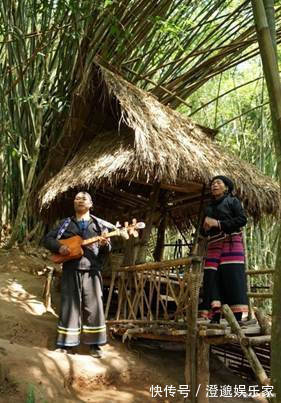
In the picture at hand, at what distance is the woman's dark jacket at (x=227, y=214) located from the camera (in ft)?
11.9

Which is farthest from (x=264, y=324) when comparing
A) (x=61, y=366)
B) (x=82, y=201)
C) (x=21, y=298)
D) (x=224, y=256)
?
(x=21, y=298)

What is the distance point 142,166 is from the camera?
408cm

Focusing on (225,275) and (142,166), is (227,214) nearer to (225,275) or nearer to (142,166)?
(225,275)

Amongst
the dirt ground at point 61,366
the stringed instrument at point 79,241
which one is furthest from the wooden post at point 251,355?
the stringed instrument at point 79,241

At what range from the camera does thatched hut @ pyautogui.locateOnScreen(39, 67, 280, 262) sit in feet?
13.6

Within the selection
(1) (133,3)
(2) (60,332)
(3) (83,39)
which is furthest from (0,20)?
(2) (60,332)

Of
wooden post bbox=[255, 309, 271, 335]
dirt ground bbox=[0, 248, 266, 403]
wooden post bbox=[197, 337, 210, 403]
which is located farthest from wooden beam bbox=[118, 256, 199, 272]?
wooden post bbox=[255, 309, 271, 335]

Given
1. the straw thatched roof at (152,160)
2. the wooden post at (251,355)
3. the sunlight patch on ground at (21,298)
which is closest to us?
the wooden post at (251,355)

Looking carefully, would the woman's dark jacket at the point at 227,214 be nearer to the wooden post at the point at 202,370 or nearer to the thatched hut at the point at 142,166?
the thatched hut at the point at 142,166

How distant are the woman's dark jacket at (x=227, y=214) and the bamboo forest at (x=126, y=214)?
0.6 inches

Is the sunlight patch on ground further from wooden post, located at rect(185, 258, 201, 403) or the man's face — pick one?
wooden post, located at rect(185, 258, 201, 403)

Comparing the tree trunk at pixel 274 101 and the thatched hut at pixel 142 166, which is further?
the thatched hut at pixel 142 166

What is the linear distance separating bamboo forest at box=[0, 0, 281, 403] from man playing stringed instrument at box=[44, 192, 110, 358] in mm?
11

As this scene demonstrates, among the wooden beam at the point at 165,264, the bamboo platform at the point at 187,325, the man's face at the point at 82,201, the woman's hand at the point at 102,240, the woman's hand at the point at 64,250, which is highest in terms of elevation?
the man's face at the point at 82,201
